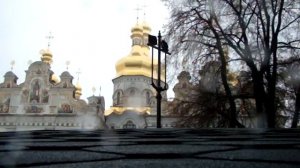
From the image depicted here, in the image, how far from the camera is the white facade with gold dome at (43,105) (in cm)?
3300

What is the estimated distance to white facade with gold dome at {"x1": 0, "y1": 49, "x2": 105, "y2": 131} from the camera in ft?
108

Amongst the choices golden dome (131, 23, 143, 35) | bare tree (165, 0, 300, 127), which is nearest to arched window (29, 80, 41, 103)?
golden dome (131, 23, 143, 35)

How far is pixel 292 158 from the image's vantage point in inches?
62.5

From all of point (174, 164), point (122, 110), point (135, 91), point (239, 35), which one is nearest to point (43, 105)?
point (122, 110)

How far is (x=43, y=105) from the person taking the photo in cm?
3381

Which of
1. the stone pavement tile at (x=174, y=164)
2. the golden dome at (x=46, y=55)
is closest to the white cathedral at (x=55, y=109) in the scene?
the golden dome at (x=46, y=55)

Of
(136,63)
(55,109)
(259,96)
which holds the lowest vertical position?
(259,96)

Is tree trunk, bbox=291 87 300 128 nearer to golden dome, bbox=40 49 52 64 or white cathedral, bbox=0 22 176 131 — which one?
white cathedral, bbox=0 22 176 131

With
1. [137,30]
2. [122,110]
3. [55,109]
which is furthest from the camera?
[137,30]

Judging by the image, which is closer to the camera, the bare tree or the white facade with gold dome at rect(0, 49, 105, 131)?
the bare tree

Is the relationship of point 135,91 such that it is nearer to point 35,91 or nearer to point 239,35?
point 35,91

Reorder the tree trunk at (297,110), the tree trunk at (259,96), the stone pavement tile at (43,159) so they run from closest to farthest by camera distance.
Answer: the stone pavement tile at (43,159)
the tree trunk at (259,96)
the tree trunk at (297,110)

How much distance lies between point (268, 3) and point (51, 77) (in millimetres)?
24954

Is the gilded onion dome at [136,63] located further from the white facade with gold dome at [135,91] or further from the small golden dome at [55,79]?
the small golden dome at [55,79]
